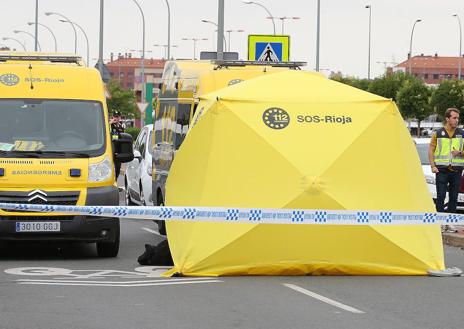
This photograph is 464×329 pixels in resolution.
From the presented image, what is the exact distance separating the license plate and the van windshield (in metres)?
0.92

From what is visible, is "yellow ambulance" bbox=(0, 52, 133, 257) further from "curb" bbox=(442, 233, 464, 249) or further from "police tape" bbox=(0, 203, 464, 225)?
"curb" bbox=(442, 233, 464, 249)

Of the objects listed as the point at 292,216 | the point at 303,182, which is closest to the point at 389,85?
the point at 303,182

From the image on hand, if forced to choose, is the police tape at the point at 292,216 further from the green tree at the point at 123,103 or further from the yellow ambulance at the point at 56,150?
the green tree at the point at 123,103

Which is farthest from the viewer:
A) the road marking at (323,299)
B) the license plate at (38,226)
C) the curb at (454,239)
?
the curb at (454,239)

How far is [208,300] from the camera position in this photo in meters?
11.5

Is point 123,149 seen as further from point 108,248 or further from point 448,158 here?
point 448,158

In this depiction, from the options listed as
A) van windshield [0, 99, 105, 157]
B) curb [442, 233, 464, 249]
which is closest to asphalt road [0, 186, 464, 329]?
van windshield [0, 99, 105, 157]

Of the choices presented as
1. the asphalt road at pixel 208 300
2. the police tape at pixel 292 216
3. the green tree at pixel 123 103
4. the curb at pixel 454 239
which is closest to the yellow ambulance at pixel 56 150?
the asphalt road at pixel 208 300

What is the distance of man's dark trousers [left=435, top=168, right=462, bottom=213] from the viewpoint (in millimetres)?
19781

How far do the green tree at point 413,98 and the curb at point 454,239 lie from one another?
71974 mm

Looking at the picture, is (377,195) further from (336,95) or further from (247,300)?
(247,300)

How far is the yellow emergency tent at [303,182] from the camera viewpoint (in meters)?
13.5

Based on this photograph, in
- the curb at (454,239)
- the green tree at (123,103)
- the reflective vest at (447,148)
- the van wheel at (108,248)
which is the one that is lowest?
the green tree at (123,103)

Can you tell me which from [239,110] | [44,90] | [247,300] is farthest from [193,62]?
[247,300]
